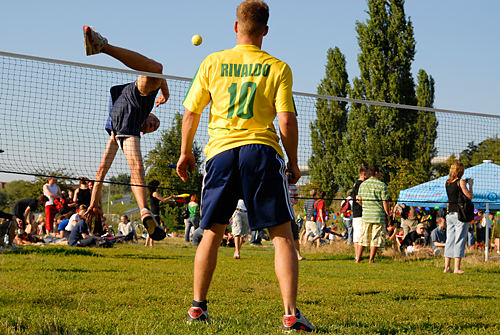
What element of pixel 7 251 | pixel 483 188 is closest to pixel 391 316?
pixel 7 251

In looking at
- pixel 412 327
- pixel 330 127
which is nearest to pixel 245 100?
pixel 412 327

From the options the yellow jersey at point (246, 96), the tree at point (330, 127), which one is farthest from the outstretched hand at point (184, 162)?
the tree at point (330, 127)

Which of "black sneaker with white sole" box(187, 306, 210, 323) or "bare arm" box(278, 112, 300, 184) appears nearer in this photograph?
"bare arm" box(278, 112, 300, 184)

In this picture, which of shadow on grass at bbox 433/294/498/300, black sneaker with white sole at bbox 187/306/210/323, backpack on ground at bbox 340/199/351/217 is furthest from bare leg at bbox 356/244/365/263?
black sneaker with white sole at bbox 187/306/210/323

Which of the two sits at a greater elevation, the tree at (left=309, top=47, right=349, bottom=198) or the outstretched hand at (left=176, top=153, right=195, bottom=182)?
the tree at (left=309, top=47, right=349, bottom=198)

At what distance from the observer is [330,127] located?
41969mm

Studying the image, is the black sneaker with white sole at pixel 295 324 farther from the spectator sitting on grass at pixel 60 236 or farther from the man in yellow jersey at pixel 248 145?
the spectator sitting on grass at pixel 60 236

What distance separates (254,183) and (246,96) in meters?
0.62

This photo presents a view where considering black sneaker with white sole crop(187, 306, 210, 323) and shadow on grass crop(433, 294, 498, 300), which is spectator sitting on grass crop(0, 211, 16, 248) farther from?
black sneaker with white sole crop(187, 306, 210, 323)

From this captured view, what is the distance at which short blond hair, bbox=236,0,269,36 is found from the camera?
13.8 ft

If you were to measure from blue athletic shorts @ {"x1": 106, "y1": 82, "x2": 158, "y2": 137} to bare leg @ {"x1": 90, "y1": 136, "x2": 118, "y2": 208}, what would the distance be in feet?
0.48

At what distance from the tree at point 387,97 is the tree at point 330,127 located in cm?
174

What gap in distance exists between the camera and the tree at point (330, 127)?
3922 cm

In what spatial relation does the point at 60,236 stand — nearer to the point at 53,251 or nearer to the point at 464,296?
the point at 53,251
